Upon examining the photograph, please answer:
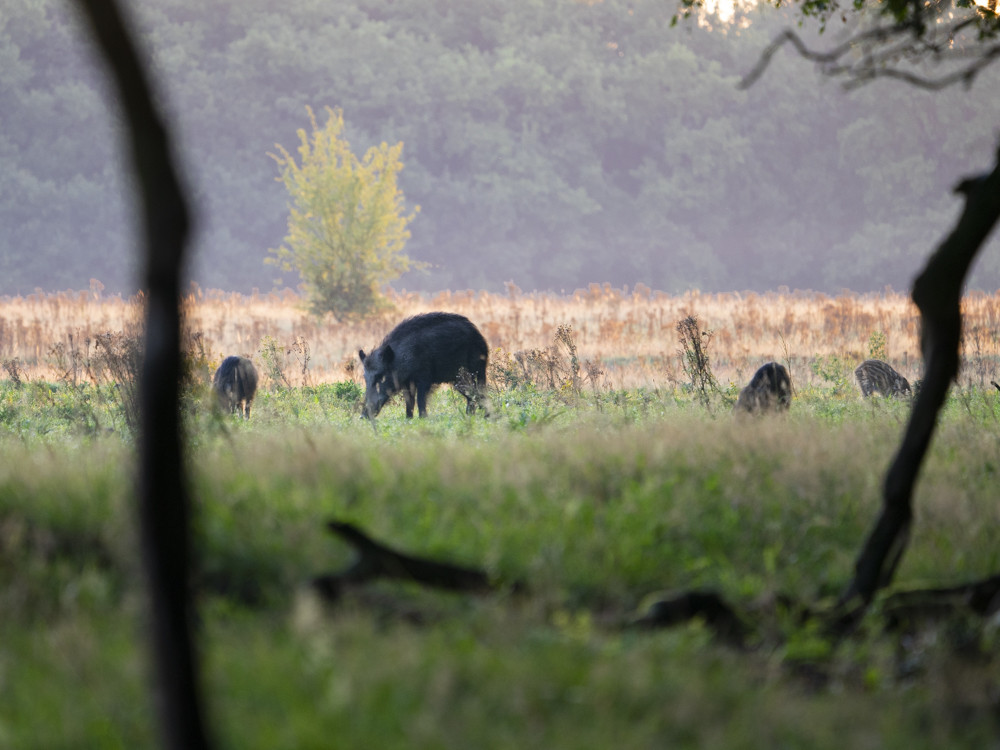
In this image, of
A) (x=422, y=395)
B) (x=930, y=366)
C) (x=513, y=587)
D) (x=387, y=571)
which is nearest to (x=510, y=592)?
(x=513, y=587)

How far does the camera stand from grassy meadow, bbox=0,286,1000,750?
10.2 feet

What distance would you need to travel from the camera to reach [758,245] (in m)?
73.6

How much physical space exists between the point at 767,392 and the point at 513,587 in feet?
24.2

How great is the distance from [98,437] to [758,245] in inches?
2746

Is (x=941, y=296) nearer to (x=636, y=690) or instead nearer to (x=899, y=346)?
(x=636, y=690)

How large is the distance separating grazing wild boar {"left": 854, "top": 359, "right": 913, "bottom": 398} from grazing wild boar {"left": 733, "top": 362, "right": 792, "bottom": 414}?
103 inches

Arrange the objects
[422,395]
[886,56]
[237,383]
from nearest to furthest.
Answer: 1. [886,56]
2. [237,383]
3. [422,395]

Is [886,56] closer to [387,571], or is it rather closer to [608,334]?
[387,571]

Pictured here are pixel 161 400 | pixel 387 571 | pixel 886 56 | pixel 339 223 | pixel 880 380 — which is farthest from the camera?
pixel 339 223

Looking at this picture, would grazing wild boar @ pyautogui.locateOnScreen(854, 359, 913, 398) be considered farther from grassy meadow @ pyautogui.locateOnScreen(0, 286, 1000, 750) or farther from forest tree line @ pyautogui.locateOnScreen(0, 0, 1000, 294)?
forest tree line @ pyautogui.locateOnScreen(0, 0, 1000, 294)

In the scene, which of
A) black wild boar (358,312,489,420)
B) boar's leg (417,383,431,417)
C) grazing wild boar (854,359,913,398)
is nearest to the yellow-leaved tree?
black wild boar (358,312,489,420)

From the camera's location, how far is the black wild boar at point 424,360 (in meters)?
13.2

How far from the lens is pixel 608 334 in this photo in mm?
24547

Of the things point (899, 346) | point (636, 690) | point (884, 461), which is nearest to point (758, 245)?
point (899, 346)
